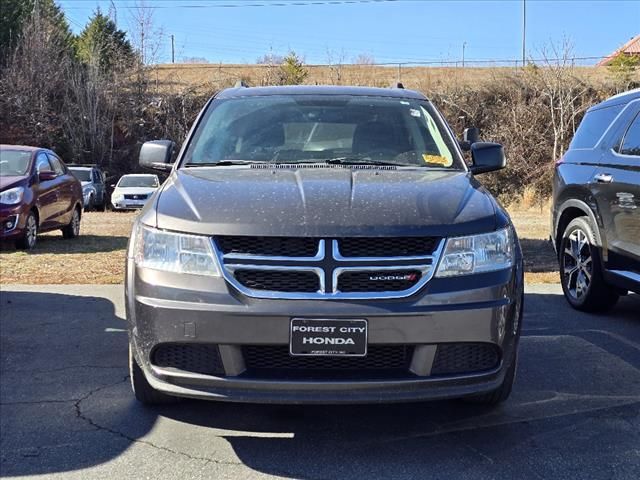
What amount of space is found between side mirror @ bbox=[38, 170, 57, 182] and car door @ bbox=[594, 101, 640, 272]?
806cm

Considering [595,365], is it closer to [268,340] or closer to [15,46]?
[268,340]

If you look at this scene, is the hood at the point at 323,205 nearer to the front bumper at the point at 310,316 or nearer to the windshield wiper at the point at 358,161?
the front bumper at the point at 310,316

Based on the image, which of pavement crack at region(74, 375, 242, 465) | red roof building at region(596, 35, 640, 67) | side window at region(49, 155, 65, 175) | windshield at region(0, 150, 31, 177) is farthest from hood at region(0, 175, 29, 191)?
red roof building at region(596, 35, 640, 67)

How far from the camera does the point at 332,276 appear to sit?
2.96 meters

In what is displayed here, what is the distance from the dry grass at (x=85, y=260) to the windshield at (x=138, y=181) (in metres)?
10.3

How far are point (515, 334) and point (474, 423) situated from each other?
610 millimetres

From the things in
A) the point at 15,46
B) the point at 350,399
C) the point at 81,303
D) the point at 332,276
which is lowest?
the point at 81,303

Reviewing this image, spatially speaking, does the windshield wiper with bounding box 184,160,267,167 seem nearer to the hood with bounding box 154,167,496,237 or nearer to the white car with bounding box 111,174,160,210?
the hood with bounding box 154,167,496,237

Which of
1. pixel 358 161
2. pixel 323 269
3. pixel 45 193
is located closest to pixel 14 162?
pixel 45 193

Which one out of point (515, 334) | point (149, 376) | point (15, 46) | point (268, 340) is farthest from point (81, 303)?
point (15, 46)

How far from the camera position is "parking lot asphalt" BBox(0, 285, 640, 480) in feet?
10.1

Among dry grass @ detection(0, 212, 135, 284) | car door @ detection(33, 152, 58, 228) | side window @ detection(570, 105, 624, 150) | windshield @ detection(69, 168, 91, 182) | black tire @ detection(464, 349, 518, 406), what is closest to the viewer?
black tire @ detection(464, 349, 518, 406)

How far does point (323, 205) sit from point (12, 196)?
7.91 meters

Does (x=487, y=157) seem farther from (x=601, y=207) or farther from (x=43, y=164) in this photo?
(x=43, y=164)
